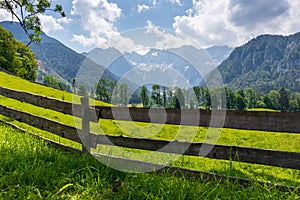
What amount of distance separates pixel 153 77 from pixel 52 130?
2.64 m

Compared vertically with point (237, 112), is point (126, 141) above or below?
below

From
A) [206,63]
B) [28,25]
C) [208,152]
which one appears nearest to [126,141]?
[208,152]

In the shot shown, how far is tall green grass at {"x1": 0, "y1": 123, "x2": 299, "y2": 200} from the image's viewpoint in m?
3.21

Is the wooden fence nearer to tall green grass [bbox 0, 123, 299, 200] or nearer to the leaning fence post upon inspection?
the leaning fence post

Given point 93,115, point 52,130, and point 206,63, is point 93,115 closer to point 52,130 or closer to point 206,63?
point 52,130

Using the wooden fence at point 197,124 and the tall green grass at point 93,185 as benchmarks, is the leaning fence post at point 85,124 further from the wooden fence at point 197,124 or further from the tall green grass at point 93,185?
the tall green grass at point 93,185

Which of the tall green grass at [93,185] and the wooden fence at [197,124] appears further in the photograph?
the wooden fence at [197,124]

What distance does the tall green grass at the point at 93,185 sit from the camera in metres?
3.21

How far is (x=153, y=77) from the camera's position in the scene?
249 inches

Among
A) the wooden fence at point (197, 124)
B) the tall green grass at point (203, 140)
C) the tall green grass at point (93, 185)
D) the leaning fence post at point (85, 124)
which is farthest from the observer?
the tall green grass at point (203, 140)

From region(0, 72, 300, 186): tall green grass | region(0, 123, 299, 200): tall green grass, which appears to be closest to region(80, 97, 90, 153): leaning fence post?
region(0, 72, 300, 186): tall green grass

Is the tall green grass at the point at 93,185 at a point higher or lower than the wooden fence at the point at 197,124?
lower

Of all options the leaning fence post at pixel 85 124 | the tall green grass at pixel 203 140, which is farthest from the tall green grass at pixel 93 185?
the leaning fence post at pixel 85 124

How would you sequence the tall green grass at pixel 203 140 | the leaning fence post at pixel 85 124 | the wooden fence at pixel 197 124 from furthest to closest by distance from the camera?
the tall green grass at pixel 203 140 < the leaning fence post at pixel 85 124 < the wooden fence at pixel 197 124
